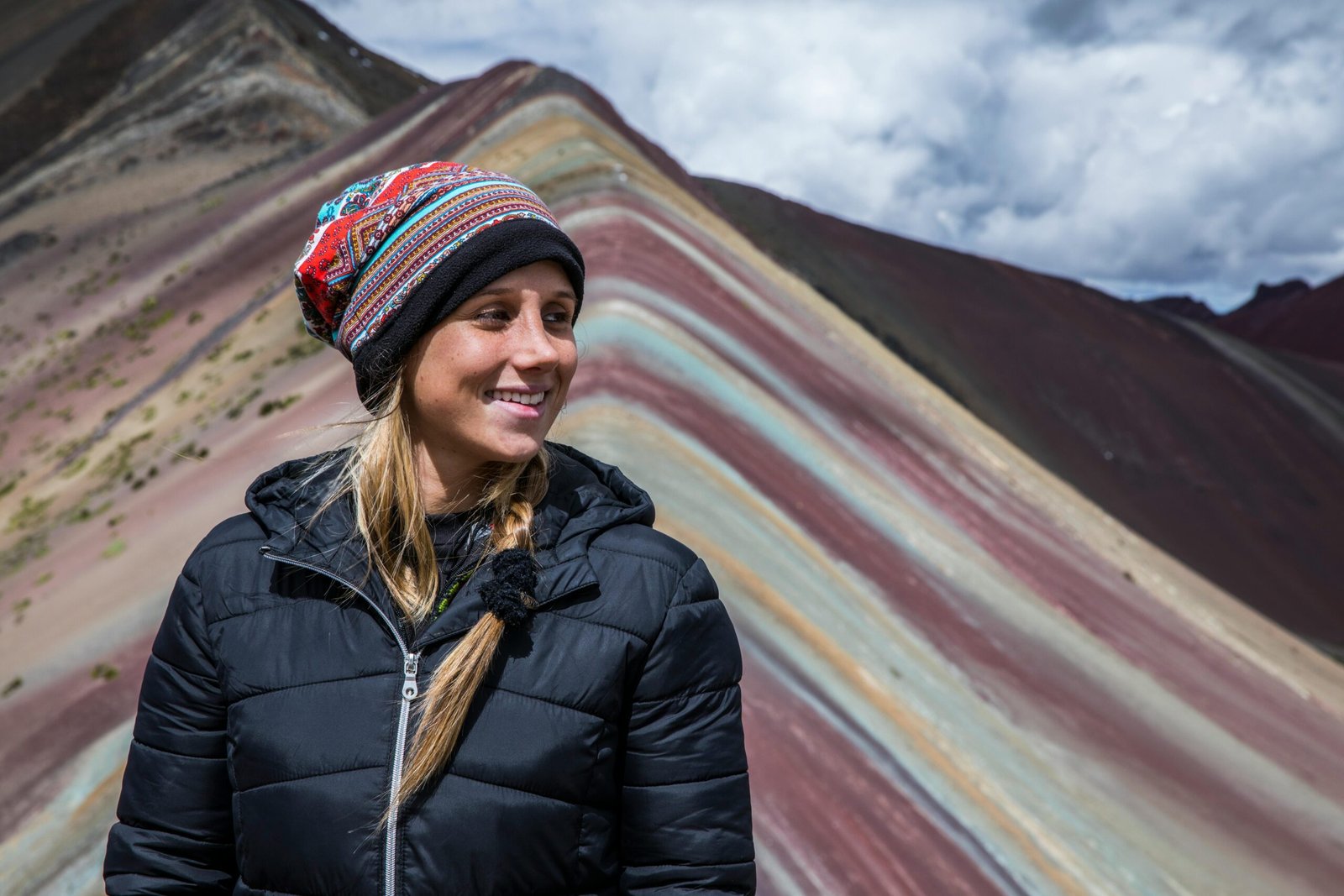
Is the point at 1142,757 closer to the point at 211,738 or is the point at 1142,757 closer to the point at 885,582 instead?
the point at 885,582

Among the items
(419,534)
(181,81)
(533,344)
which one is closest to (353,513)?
(419,534)

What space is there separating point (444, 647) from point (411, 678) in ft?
0.19

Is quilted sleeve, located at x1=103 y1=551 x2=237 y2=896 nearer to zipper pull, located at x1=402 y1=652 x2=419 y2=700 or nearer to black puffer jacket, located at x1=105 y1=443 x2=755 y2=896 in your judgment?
black puffer jacket, located at x1=105 y1=443 x2=755 y2=896

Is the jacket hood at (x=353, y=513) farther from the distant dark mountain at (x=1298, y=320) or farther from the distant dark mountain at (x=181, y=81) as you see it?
the distant dark mountain at (x=1298, y=320)

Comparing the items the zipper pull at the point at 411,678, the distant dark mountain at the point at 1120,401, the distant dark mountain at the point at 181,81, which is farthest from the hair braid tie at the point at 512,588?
the distant dark mountain at the point at 181,81

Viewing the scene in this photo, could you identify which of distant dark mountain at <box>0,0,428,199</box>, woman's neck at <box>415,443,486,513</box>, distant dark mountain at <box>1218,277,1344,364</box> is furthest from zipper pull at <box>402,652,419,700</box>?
distant dark mountain at <box>1218,277,1344,364</box>

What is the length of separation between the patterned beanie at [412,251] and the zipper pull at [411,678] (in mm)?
426

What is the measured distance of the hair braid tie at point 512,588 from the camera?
58.2 inches

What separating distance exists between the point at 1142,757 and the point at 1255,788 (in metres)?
0.89

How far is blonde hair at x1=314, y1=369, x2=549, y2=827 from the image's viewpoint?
4.77ft

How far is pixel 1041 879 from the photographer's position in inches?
151

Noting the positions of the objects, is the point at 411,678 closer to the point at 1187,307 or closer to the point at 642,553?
the point at 642,553

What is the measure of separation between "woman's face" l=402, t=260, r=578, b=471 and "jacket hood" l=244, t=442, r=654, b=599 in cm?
9

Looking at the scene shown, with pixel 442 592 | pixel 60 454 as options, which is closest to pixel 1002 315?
pixel 60 454
